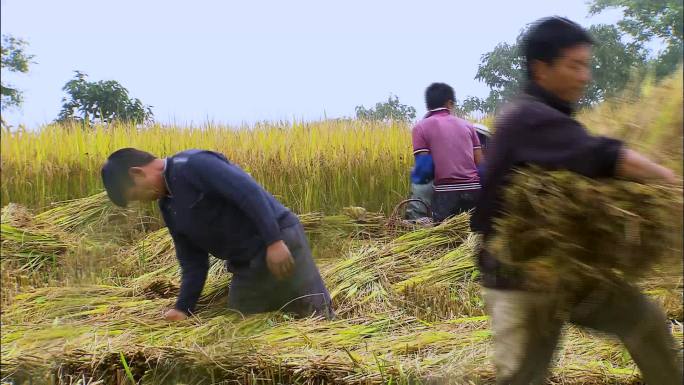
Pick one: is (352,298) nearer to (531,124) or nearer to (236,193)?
(236,193)

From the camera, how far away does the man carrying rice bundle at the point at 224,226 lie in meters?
2.19

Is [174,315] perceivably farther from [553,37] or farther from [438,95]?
[438,95]

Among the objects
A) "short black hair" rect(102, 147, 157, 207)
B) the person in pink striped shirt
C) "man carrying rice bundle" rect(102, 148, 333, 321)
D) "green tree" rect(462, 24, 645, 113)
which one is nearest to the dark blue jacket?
"man carrying rice bundle" rect(102, 148, 333, 321)

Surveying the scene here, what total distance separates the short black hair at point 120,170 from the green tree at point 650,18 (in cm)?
147

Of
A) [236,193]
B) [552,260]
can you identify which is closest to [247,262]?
[236,193]

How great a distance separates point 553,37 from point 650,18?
3.47 ft

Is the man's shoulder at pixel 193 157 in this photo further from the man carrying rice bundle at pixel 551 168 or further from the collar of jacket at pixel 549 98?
the collar of jacket at pixel 549 98

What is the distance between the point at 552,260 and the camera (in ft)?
4.86

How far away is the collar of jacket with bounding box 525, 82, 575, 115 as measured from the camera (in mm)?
1559

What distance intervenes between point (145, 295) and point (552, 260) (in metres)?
1.76

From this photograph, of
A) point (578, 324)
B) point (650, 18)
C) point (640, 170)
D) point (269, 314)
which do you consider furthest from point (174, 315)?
point (650, 18)

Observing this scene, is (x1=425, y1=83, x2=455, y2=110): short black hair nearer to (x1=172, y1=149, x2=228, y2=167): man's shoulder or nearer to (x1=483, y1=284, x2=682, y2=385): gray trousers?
(x1=172, y1=149, x2=228, y2=167): man's shoulder

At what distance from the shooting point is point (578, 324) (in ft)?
5.53

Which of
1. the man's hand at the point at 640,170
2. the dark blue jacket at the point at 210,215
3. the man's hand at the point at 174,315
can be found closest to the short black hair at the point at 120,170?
the dark blue jacket at the point at 210,215
